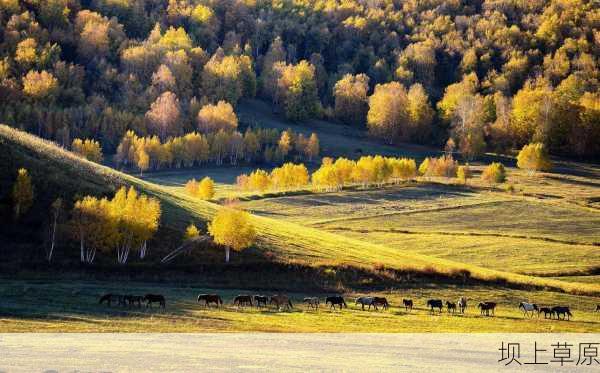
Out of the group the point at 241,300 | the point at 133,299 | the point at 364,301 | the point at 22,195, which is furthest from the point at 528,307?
the point at 22,195

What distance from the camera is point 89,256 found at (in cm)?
6888

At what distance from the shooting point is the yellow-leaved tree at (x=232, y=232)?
73.6 m

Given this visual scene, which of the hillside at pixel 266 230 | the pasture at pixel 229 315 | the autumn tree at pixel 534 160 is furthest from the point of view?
the autumn tree at pixel 534 160

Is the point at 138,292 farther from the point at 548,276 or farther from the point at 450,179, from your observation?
the point at 450,179

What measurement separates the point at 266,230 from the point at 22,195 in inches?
1068

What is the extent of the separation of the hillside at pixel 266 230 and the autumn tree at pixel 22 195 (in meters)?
1.78

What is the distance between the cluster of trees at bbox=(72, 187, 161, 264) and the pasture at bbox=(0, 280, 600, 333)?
7.46 meters

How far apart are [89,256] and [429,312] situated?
105 ft

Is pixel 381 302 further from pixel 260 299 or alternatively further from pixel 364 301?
pixel 260 299

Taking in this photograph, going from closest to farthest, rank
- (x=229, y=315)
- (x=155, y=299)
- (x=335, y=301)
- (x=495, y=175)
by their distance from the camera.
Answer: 1. (x=229, y=315)
2. (x=155, y=299)
3. (x=335, y=301)
4. (x=495, y=175)

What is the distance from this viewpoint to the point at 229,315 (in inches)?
1980

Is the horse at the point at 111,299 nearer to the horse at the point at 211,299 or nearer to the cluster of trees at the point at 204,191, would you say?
the horse at the point at 211,299

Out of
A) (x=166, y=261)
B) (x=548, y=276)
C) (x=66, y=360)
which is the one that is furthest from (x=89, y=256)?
(x=548, y=276)

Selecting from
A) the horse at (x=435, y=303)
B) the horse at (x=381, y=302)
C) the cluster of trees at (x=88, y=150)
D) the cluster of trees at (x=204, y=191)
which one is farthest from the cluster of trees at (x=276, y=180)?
the horse at (x=435, y=303)
